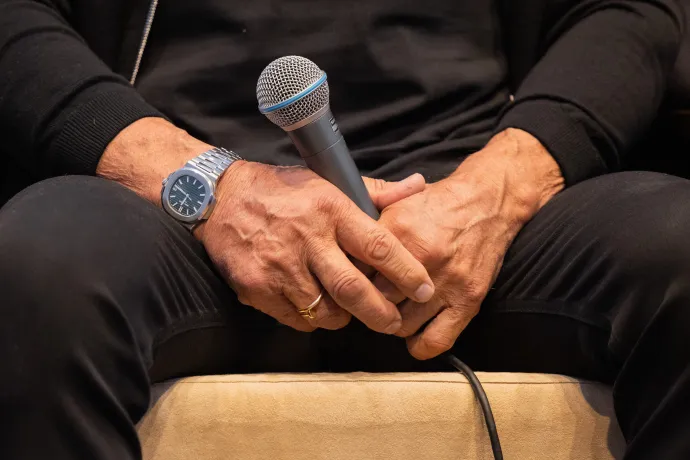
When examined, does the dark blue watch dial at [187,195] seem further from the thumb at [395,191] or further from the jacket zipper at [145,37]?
the jacket zipper at [145,37]

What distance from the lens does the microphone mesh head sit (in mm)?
641

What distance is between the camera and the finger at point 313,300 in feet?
2.25

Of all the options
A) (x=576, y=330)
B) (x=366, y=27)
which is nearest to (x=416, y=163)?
(x=366, y=27)

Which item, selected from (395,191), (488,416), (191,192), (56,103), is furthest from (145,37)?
(488,416)

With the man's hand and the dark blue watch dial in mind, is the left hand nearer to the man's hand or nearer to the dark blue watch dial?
the man's hand

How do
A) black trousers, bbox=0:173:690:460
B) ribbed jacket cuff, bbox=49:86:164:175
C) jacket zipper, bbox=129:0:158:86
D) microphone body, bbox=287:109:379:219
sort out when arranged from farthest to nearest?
jacket zipper, bbox=129:0:158:86
ribbed jacket cuff, bbox=49:86:164:175
microphone body, bbox=287:109:379:219
black trousers, bbox=0:173:690:460

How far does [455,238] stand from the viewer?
0.74m

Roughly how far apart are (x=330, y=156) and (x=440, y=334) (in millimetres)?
205

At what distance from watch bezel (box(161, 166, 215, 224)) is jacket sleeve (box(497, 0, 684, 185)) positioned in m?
0.37

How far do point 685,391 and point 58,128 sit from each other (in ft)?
2.19

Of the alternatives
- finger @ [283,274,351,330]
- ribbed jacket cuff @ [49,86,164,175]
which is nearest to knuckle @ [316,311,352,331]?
finger @ [283,274,351,330]

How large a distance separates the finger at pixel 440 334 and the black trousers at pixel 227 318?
0.06 meters

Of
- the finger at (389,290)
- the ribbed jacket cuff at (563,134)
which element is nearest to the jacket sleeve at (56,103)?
the finger at (389,290)

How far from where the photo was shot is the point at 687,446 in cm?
58
